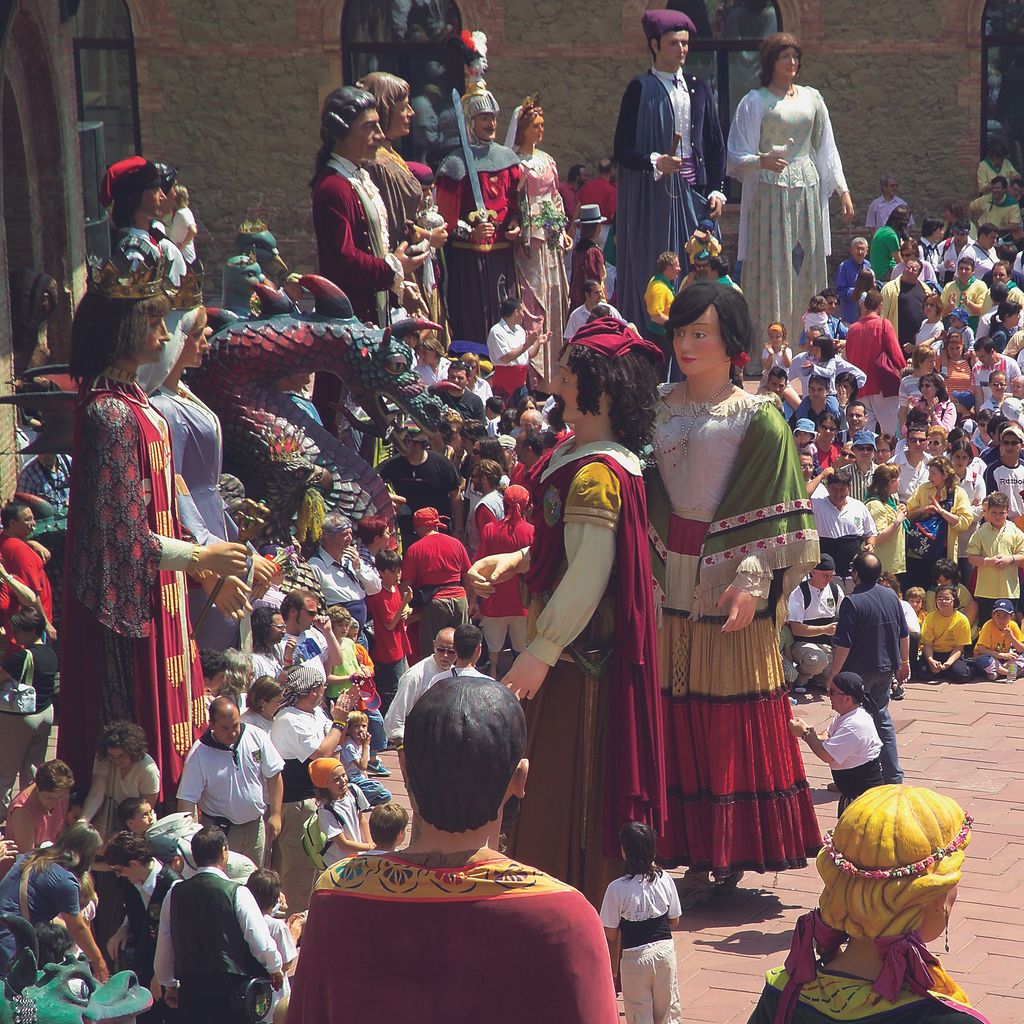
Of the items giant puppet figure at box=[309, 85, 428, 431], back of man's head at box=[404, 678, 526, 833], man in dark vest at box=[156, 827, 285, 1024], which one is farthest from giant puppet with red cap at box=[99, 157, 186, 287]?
back of man's head at box=[404, 678, 526, 833]

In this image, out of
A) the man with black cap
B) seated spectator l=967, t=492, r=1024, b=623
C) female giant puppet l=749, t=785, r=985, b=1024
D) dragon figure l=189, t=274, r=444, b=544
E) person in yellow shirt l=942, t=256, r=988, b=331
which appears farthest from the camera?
person in yellow shirt l=942, t=256, r=988, b=331

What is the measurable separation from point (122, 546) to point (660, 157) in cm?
803

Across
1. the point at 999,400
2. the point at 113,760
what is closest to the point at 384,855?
the point at 113,760

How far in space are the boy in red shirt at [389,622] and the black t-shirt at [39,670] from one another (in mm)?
1959

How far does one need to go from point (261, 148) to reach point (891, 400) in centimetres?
1072

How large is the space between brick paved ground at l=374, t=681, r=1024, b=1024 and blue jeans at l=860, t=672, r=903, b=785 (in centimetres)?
37

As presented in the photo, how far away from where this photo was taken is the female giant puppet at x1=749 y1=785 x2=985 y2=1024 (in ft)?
11.0

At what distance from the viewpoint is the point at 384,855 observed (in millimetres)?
3080

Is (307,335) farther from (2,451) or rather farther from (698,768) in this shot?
(698,768)

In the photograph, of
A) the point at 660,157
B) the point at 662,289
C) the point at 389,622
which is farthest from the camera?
the point at 660,157

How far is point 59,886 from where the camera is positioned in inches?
221

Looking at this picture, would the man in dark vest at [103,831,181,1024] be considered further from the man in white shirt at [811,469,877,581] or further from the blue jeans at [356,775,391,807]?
the man in white shirt at [811,469,877,581]

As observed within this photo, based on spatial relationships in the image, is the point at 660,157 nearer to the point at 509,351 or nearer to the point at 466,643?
the point at 509,351

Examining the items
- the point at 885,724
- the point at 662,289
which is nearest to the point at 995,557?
the point at 662,289
